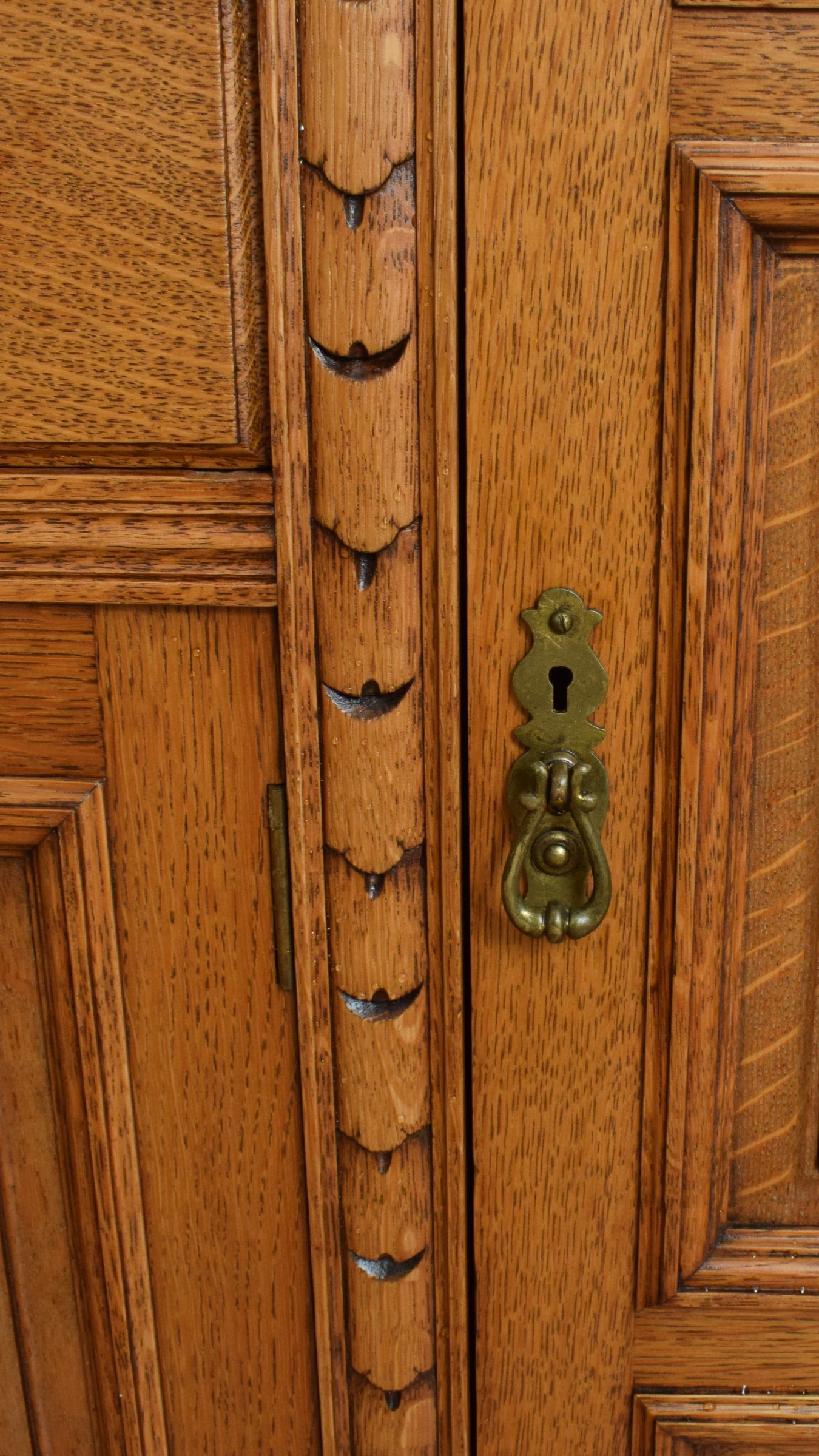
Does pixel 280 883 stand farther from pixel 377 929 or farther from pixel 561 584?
pixel 561 584

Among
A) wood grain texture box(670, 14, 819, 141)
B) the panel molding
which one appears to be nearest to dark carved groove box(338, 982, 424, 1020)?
the panel molding

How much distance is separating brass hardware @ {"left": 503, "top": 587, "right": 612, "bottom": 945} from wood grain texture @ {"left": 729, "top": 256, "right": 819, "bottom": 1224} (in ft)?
0.24

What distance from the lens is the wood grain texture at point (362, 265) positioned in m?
0.41

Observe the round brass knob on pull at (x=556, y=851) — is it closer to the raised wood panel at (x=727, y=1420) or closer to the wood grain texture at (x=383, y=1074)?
the wood grain texture at (x=383, y=1074)

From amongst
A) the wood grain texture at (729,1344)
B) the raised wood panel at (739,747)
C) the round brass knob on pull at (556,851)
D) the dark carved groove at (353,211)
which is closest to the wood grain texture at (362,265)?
the dark carved groove at (353,211)

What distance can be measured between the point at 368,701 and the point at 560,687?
8 cm

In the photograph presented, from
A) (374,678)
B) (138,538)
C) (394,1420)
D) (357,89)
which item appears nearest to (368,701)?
(374,678)

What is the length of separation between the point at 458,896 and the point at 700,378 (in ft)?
0.76

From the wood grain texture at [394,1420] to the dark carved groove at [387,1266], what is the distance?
60 mm

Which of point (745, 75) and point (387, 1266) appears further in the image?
point (387, 1266)

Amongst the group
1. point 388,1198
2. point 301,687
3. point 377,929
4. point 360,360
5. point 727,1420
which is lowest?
point 727,1420

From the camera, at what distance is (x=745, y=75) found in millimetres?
407

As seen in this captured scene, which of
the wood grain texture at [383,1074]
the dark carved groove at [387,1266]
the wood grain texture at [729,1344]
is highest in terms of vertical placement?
the wood grain texture at [383,1074]

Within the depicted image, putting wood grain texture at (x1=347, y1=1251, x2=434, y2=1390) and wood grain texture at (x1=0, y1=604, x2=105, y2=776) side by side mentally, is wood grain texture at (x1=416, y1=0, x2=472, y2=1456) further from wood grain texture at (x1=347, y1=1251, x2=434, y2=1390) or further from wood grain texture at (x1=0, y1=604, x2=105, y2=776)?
wood grain texture at (x1=0, y1=604, x2=105, y2=776)
